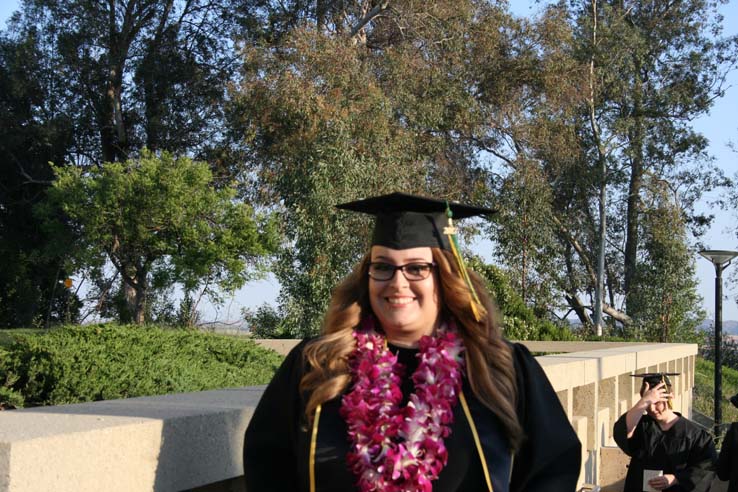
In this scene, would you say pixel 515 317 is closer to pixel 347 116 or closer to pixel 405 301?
pixel 347 116

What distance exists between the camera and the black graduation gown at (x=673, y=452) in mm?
6738

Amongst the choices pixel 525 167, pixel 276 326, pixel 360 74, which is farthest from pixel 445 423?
pixel 525 167

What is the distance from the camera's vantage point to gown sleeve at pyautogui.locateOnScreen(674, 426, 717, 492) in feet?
21.9

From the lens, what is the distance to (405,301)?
271 cm

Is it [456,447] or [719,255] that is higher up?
[719,255]

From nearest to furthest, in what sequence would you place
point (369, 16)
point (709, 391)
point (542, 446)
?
1. point (542, 446)
2. point (709, 391)
3. point (369, 16)

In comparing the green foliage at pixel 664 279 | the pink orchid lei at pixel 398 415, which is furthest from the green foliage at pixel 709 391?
the pink orchid lei at pixel 398 415

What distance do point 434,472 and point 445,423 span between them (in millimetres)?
144

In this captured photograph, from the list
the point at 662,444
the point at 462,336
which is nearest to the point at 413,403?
the point at 462,336

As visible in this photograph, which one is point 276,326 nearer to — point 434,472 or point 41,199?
point 41,199

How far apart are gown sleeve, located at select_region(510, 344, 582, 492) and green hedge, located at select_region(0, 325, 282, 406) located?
4546 mm

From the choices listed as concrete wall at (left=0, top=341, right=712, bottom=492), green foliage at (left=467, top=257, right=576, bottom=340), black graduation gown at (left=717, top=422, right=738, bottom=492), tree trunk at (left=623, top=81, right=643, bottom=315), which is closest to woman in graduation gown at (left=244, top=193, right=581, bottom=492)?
concrete wall at (left=0, top=341, right=712, bottom=492)

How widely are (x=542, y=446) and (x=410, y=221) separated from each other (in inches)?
31.1

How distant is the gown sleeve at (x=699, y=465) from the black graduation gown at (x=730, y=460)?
0.06m
